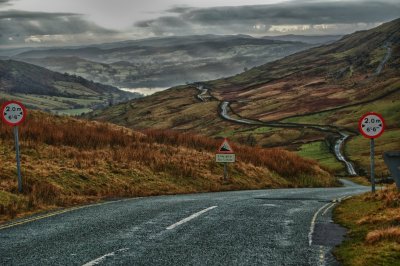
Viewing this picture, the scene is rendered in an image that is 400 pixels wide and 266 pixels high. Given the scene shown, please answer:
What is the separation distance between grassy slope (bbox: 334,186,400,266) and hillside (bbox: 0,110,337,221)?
9452 millimetres

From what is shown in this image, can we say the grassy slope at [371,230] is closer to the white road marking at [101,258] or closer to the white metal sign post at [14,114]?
the white road marking at [101,258]

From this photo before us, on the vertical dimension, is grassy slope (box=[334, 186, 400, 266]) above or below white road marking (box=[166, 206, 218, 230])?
below

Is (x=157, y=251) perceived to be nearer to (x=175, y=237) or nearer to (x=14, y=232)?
(x=175, y=237)

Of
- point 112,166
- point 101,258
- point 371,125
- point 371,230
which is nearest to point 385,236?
point 371,230

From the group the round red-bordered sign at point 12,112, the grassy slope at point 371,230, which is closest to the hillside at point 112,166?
the round red-bordered sign at point 12,112

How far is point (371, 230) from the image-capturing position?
12.3 meters

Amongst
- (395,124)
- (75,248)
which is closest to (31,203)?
(75,248)

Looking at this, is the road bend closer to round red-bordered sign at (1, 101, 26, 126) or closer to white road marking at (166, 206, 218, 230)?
white road marking at (166, 206, 218, 230)

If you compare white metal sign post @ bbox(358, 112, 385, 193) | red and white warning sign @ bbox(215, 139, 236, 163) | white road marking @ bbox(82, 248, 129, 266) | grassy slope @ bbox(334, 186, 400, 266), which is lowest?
grassy slope @ bbox(334, 186, 400, 266)

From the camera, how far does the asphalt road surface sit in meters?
9.24

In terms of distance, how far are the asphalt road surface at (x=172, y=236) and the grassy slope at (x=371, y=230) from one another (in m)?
0.41

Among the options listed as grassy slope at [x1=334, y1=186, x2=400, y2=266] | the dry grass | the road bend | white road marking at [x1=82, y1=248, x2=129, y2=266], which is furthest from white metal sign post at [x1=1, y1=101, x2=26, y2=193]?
the road bend

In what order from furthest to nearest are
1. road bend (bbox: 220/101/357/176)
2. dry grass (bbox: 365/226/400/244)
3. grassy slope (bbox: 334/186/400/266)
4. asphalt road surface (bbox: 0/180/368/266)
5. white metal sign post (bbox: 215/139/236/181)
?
road bend (bbox: 220/101/357/176)
white metal sign post (bbox: 215/139/236/181)
dry grass (bbox: 365/226/400/244)
grassy slope (bbox: 334/186/400/266)
asphalt road surface (bbox: 0/180/368/266)

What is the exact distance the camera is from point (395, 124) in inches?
4402
